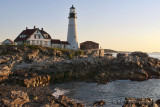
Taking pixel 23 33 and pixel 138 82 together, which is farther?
pixel 23 33

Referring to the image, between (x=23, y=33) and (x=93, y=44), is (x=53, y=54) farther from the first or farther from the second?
(x=93, y=44)

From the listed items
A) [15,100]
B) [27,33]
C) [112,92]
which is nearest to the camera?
[15,100]

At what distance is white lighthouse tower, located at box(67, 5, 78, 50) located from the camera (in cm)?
5334

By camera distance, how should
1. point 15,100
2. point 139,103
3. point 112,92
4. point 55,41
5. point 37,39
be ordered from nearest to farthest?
point 15,100
point 139,103
point 112,92
point 37,39
point 55,41

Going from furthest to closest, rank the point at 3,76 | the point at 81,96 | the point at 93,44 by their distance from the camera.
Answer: the point at 93,44 → the point at 3,76 → the point at 81,96

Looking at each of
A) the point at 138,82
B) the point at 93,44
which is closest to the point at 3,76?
the point at 138,82

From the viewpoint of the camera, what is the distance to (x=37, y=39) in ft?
164

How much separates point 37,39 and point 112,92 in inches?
1172

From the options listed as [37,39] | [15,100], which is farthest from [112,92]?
[37,39]

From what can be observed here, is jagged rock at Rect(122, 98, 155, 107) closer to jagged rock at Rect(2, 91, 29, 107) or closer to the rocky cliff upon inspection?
jagged rock at Rect(2, 91, 29, 107)

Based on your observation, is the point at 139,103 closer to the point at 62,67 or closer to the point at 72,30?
the point at 62,67

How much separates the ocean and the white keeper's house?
954 inches

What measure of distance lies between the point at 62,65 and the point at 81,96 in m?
14.2

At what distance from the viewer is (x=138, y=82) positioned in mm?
33188
